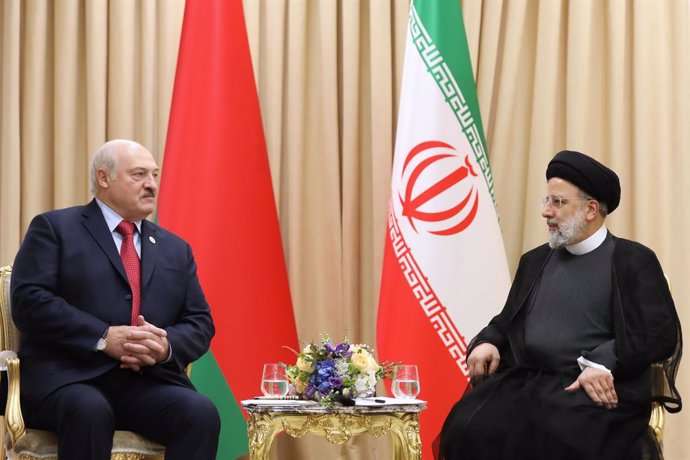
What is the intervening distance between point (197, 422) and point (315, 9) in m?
2.84

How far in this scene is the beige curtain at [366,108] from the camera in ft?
18.2

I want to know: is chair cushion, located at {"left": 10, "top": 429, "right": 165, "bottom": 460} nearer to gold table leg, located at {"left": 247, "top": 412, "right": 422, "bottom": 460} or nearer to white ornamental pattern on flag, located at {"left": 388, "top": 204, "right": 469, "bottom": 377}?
gold table leg, located at {"left": 247, "top": 412, "right": 422, "bottom": 460}

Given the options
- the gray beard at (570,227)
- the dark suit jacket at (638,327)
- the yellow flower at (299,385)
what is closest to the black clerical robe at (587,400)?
the dark suit jacket at (638,327)

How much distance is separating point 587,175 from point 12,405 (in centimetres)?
229

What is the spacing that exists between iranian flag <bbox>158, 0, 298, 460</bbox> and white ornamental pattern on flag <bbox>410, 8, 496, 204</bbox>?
34.4 inches

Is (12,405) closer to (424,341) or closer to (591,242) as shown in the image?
(424,341)

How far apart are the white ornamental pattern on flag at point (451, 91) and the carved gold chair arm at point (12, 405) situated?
7.84ft

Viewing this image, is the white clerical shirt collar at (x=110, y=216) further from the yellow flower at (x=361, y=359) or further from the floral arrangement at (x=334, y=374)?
the yellow flower at (x=361, y=359)

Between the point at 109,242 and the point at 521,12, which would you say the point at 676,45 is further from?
the point at 109,242

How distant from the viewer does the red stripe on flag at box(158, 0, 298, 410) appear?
4.84 metres

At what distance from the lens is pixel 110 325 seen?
393 centimetres

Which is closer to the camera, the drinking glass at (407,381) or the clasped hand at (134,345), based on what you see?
the clasped hand at (134,345)

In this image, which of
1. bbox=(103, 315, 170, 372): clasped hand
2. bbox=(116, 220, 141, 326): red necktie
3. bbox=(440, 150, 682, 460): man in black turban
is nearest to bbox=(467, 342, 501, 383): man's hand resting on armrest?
bbox=(440, 150, 682, 460): man in black turban

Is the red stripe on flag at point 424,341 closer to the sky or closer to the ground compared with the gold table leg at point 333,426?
closer to the sky
